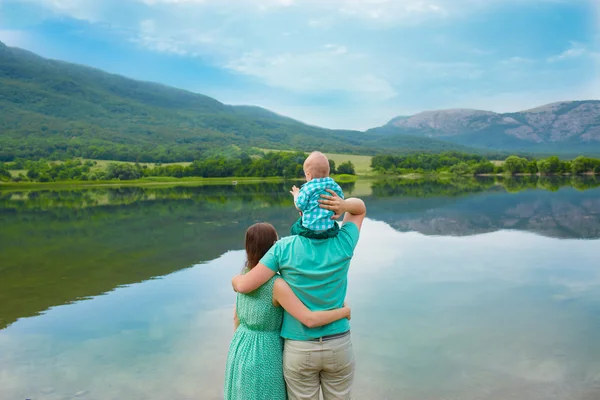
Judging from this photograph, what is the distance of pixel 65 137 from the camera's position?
170 m

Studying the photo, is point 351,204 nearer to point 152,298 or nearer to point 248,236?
point 248,236

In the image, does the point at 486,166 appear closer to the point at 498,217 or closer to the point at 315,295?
the point at 498,217

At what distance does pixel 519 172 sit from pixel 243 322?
10167 centimetres

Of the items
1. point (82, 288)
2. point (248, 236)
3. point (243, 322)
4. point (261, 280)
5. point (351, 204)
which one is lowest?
point (82, 288)

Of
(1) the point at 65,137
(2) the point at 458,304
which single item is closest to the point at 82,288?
(2) the point at 458,304

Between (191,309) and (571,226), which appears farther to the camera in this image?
(571,226)

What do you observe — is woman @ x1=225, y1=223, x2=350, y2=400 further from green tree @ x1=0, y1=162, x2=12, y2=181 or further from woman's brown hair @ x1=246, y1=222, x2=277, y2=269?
green tree @ x1=0, y1=162, x2=12, y2=181

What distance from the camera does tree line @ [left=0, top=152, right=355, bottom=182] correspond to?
335ft

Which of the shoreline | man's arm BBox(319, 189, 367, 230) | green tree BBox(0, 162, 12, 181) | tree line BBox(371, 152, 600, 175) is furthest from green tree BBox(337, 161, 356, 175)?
man's arm BBox(319, 189, 367, 230)

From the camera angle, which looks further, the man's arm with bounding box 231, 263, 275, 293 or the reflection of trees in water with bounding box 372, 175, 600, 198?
the reflection of trees in water with bounding box 372, 175, 600, 198

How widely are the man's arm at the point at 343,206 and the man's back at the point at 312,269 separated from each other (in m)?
0.16

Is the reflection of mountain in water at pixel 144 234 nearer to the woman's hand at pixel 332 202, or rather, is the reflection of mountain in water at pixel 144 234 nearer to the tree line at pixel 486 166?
the woman's hand at pixel 332 202

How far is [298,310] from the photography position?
3.18 meters

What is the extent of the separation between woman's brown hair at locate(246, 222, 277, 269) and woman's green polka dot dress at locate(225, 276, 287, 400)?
0.20 metres
